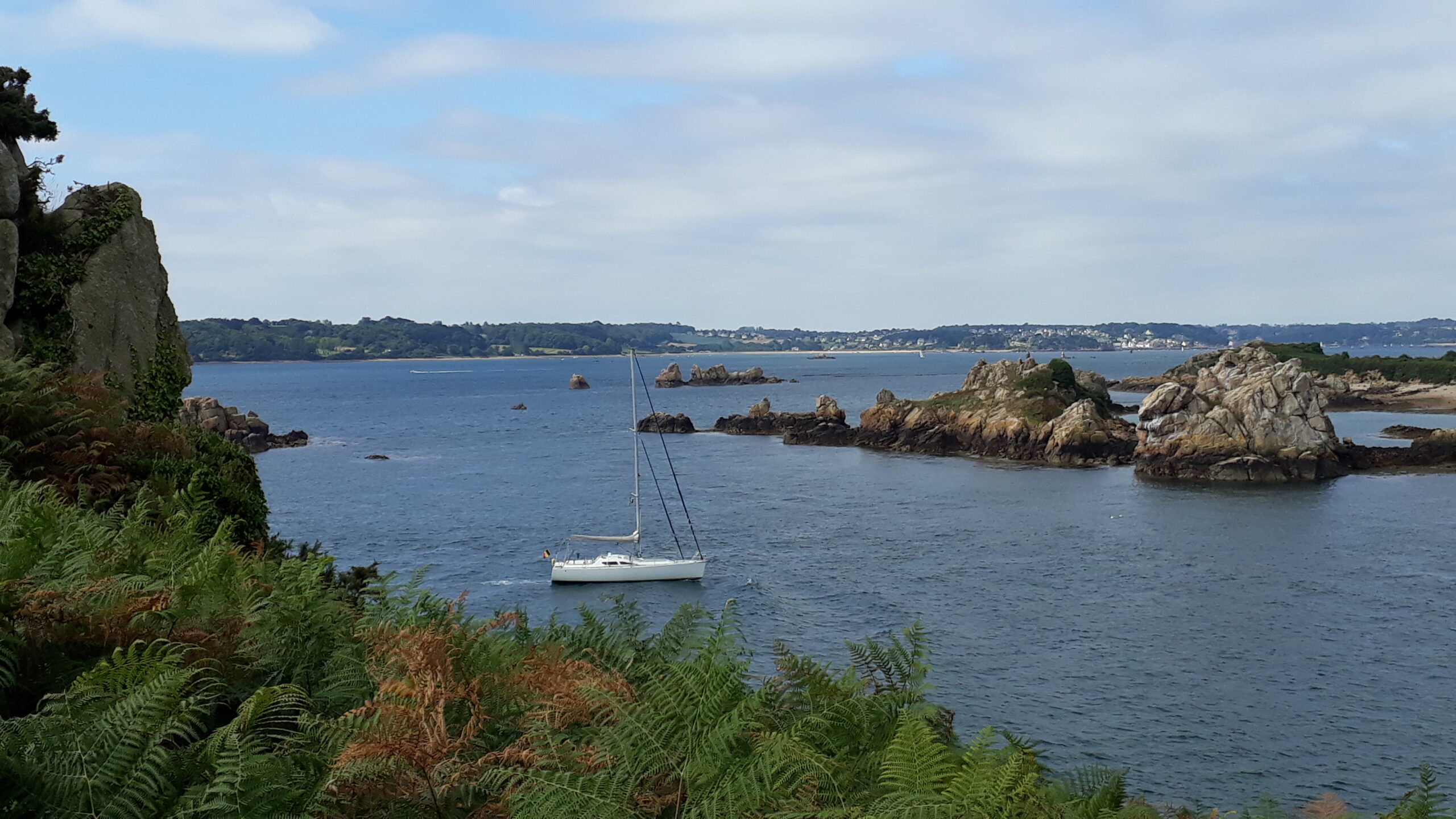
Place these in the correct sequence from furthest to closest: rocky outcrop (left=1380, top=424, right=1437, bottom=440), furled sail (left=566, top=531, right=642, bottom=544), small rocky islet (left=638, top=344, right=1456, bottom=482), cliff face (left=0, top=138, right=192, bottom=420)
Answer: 1. rocky outcrop (left=1380, top=424, right=1437, bottom=440)
2. small rocky islet (left=638, top=344, right=1456, bottom=482)
3. furled sail (left=566, top=531, right=642, bottom=544)
4. cliff face (left=0, top=138, right=192, bottom=420)

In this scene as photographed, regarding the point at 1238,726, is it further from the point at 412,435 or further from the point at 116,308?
the point at 412,435

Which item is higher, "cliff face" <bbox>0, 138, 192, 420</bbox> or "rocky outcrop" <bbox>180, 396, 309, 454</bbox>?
"cliff face" <bbox>0, 138, 192, 420</bbox>

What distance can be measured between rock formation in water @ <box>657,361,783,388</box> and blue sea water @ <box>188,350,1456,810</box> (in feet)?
304

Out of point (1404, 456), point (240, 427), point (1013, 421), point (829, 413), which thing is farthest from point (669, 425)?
point (1404, 456)

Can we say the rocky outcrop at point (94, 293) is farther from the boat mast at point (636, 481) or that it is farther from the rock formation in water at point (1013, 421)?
the rock formation in water at point (1013, 421)

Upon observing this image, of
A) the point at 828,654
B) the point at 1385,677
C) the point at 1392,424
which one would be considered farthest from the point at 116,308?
the point at 1392,424

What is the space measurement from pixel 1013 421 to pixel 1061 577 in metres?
41.4

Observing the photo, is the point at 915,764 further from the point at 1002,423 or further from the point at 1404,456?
the point at 1002,423

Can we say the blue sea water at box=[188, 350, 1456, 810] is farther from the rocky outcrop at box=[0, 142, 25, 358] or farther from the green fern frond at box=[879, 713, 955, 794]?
the rocky outcrop at box=[0, 142, 25, 358]

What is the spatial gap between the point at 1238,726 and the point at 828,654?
11315 mm

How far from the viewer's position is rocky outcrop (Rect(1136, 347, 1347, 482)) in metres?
66.2

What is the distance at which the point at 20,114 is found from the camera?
65.9ft

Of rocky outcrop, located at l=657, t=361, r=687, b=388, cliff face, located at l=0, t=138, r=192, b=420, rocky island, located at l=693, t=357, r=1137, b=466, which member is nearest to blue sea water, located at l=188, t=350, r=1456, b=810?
rocky island, located at l=693, t=357, r=1137, b=466

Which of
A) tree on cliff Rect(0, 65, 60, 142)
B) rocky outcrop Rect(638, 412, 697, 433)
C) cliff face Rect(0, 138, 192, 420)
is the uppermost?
tree on cliff Rect(0, 65, 60, 142)
